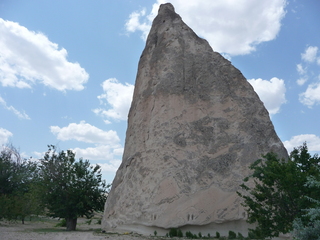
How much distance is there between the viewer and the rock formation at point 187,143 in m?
13.2

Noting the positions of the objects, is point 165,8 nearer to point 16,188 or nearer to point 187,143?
point 187,143

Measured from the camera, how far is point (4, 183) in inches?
1078

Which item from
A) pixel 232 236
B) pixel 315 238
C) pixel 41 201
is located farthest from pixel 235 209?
pixel 41 201

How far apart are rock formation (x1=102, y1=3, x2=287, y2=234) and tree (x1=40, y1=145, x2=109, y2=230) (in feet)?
14.6

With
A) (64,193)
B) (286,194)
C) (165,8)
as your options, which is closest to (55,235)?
(64,193)

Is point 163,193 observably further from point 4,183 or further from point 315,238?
point 4,183

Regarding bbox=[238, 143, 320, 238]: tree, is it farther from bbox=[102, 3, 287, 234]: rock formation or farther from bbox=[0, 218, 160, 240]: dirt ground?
bbox=[0, 218, 160, 240]: dirt ground

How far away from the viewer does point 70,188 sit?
19281 millimetres

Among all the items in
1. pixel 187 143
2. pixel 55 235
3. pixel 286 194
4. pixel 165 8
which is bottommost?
pixel 55 235

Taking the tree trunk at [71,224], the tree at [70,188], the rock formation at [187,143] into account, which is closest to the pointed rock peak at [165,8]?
the rock formation at [187,143]

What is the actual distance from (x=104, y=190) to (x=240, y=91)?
35.9 feet

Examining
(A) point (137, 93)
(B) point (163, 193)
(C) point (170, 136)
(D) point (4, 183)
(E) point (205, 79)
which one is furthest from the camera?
(D) point (4, 183)

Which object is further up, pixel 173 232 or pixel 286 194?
pixel 286 194

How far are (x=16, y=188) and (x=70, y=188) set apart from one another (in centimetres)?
1161
